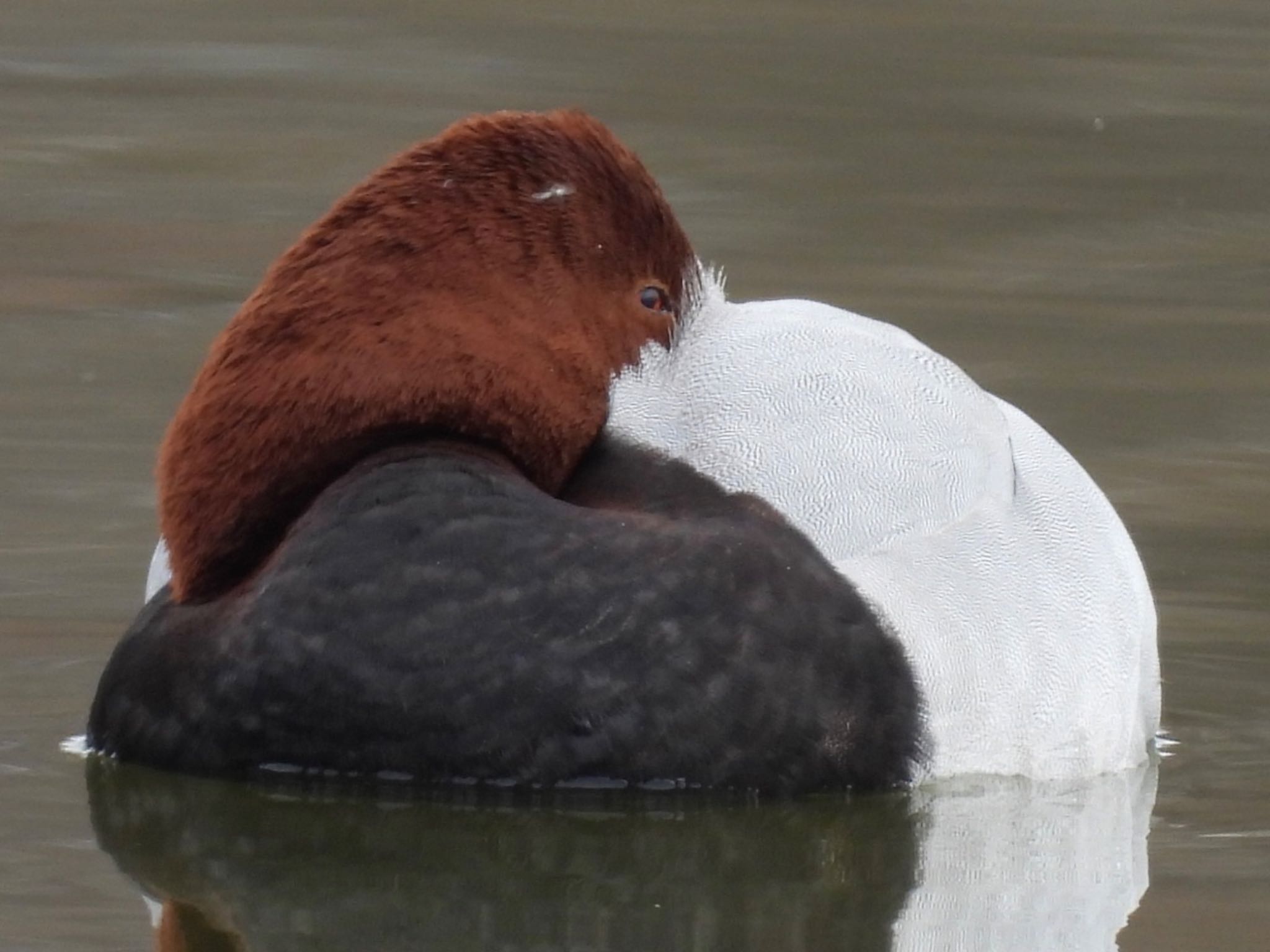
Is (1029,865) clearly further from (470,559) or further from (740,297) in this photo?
(740,297)

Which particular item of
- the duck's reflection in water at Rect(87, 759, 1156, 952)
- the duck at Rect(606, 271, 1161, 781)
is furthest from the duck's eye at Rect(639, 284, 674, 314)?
the duck's reflection in water at Rect(87, 759, 1156, 952)

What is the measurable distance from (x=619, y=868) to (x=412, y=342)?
77 centimetres

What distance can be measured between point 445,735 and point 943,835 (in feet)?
2.26

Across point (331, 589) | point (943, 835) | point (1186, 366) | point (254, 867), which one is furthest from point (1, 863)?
point (1186, 366)

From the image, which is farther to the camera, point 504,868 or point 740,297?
point 740,297

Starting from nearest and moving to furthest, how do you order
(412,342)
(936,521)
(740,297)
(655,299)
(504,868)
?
(504,868) → (412,342) → (936,521) → (655,299) → (740,297)

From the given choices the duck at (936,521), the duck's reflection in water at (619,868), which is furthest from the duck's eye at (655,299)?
the duck's reflection in water at (619,868)

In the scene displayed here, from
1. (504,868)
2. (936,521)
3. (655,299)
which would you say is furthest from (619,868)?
(655,299)

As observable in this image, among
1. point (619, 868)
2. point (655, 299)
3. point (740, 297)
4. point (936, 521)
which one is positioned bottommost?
point (740, 297)

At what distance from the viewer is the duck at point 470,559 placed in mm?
3768

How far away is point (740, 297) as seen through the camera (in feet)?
24.0

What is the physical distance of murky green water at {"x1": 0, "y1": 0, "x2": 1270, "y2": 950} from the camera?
365cm

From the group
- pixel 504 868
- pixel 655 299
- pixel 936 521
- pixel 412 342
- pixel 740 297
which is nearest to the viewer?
pixel 504 868

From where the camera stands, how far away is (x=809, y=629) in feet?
12.7
